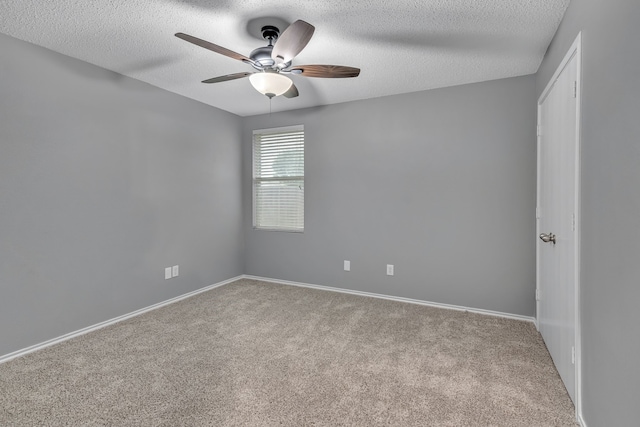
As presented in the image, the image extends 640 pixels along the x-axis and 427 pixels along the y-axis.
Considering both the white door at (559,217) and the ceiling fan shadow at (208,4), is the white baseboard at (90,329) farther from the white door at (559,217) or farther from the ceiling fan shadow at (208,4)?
the white door at (559,217)

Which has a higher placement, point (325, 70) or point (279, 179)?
point (325, 70)

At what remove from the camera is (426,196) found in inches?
134

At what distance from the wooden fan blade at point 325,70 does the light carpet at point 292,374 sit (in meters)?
2.07

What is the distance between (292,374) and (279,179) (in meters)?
2.77

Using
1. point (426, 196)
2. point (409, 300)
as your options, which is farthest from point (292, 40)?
point (409, 300)

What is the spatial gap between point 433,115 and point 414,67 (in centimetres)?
72

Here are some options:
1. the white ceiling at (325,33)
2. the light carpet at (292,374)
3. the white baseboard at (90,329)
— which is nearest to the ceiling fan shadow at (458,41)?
the white ceiling at (325,33)

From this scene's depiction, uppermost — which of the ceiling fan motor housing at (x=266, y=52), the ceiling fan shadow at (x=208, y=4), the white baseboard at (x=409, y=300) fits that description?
the ceiling fan shadow at (x=208, y=4)

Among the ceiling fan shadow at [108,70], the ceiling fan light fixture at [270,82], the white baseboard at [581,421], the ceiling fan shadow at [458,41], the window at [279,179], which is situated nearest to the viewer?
the white baseboard at [581,421]

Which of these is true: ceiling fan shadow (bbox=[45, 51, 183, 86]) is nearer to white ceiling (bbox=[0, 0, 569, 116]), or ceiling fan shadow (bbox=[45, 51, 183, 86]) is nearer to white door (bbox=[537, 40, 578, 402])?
white ceiling (bbox=[0, 0, 569, 116])

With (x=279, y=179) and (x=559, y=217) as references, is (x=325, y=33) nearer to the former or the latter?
(x=559, y=217)

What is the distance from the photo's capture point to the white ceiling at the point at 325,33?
6.32 feet

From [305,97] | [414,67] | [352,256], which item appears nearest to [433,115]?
[414,67]

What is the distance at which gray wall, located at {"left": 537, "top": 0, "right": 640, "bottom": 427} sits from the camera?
109cm
